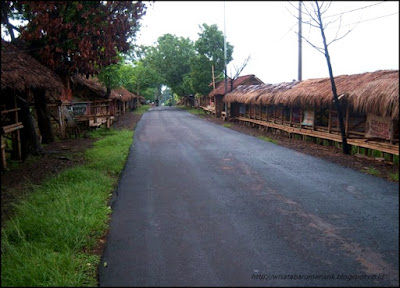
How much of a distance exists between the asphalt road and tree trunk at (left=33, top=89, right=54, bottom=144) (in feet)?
19.0

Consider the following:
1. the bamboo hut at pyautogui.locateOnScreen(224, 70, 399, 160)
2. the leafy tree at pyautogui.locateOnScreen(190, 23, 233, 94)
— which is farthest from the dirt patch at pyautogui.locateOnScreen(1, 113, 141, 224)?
the leafy tree at pyautogui.locateOnScreen(190, 23, 233, 94)

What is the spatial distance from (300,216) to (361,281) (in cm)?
176

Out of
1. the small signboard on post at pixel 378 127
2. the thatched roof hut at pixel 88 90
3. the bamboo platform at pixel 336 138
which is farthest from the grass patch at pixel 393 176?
the thatched roof hut at pixel 88 90

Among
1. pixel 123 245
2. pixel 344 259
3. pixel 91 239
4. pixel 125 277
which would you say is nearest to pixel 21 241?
pixel 91 239

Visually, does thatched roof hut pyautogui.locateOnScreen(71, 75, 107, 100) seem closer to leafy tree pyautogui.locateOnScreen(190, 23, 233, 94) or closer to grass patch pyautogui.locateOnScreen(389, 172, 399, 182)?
leafy tree pyautogui.locateOnScreen(190, 23, 233, 94)

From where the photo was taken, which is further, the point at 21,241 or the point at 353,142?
the point at 353,142

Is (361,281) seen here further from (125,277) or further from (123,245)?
(123,245)

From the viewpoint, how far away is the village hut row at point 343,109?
8609mm

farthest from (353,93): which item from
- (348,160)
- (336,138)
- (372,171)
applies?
(372,171)

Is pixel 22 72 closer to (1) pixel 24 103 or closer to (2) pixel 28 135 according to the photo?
(1) pixel 24 103

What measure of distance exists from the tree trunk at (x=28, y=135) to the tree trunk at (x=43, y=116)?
152cm

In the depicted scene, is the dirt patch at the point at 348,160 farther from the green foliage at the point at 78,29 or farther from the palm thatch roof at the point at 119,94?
the palm thatch roof at the point at 119,94

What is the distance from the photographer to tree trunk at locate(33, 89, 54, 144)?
11820 millimetres

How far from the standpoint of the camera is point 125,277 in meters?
3.27
